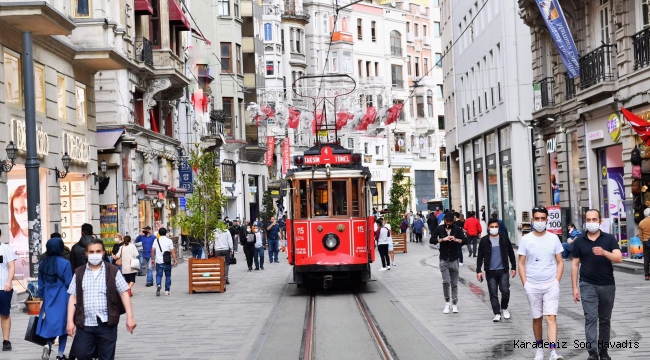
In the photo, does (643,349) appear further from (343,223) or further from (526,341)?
(343,223)

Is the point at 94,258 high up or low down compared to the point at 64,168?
down

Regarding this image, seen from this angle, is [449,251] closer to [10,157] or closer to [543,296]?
[543,296]

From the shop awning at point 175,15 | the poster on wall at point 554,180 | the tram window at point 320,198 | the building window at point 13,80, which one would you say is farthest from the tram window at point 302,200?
the shop awning at point 175,15

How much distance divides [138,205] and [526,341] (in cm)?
2722

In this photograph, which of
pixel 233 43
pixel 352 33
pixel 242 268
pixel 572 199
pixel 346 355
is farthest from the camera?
pixel 352 33

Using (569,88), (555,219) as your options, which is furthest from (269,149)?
(555,219)

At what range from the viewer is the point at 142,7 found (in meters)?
38.0

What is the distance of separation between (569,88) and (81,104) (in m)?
15.5

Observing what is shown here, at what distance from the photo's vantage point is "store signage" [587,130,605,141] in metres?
30.0

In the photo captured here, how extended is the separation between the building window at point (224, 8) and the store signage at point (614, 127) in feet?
131

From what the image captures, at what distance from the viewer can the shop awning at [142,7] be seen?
37.9m

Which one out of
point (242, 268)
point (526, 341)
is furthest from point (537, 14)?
point (526, 341)

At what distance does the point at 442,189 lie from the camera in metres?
92.0

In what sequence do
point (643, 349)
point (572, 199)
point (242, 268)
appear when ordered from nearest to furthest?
1. point (643, 349)
2. point (572, 199)
3. point (242, 268)
